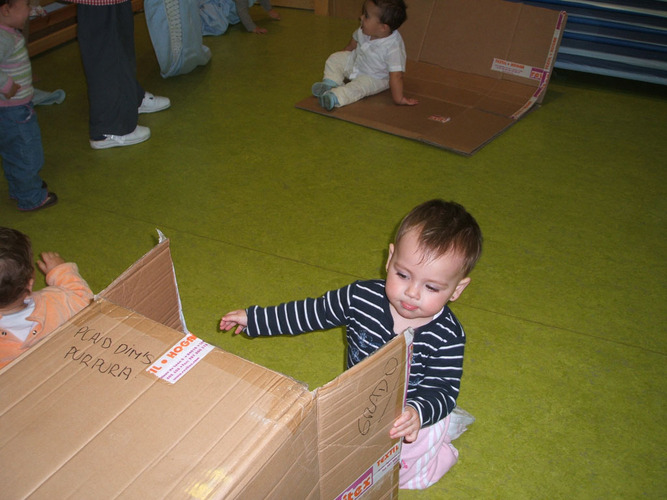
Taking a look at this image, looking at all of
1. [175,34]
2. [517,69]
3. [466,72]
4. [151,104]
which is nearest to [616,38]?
[517,69]

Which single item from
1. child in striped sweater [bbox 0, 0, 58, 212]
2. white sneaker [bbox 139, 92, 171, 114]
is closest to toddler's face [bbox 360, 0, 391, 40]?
white sneaker [bbox 139, 92, 171, 114]

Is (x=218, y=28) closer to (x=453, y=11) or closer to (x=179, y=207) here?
(x=453, y=11)

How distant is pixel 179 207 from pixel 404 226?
1346 millimetres

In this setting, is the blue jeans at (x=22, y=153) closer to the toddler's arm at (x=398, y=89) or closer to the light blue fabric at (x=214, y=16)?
the toddler's arm at (x=398, y=89)

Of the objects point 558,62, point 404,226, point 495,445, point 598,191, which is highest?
point 404,226

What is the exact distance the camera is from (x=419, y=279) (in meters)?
0.99

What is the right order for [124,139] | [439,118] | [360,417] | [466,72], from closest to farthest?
[360,417] → [124,139] → [439,118] → [466,72]

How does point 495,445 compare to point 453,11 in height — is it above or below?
below

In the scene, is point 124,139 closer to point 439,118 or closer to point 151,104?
point 151,104

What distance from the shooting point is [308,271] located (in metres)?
1.89

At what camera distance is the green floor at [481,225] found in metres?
1.44

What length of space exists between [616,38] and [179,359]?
123 inches

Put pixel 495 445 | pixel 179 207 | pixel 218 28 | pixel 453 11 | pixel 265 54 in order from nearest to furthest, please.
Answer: pixel 495 445 < pixel 179 207 < pixel 453 11 < pixel 265 54 < pixel 218 28

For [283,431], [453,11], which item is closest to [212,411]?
[283,431]
